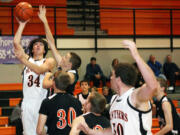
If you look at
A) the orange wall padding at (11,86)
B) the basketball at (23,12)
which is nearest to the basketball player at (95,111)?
the basketball at (23,12)

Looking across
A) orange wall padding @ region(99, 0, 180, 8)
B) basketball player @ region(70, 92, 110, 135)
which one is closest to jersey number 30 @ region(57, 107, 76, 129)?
basketball player @ region(70, 92, 110, 135)

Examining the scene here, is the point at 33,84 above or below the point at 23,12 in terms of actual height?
below

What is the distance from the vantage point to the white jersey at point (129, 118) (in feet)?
9.75

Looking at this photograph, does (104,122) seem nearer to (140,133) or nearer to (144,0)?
(140,133)

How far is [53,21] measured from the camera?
453 inches

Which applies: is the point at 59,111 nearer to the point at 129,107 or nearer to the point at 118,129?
the point at 118,129

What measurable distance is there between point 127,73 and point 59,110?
1220mm

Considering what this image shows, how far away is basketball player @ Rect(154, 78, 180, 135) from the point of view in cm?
442

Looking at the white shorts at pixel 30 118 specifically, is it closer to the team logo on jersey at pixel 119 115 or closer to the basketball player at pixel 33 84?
the basketball player at pixel 33 84

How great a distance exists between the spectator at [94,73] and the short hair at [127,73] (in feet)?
24.2

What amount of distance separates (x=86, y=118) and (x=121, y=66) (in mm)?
972

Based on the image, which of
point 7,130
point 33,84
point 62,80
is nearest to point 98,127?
point 62,80

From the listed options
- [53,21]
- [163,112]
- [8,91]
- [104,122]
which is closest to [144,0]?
[53,21]

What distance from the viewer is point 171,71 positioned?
1118 cm
